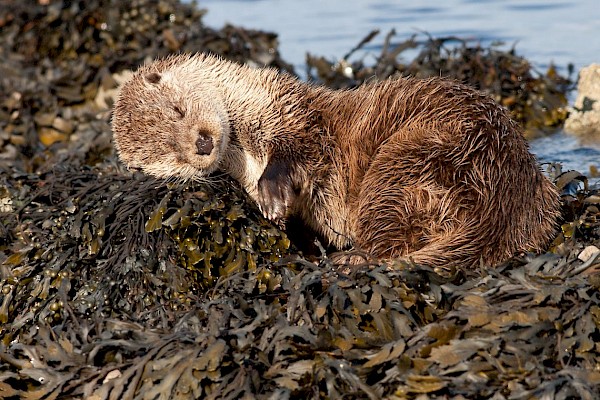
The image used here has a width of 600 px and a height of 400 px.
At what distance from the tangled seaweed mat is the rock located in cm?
225

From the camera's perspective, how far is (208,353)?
277cm

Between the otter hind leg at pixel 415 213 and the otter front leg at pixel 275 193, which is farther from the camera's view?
the otter front leg at pixel 275 193

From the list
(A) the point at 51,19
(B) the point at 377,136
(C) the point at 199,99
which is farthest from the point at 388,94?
(A) the point at 51,19

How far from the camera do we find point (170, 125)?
12.7 feet

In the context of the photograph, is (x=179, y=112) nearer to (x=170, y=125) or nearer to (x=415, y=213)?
(x=170, y=125)

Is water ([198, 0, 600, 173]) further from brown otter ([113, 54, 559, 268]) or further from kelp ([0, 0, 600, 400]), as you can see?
kelp ([0, 0, 600, 400])

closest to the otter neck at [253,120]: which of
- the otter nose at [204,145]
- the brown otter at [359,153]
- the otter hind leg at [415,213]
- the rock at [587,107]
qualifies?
the brown otter at [359,153]

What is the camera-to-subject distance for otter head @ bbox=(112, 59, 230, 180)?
376 cm

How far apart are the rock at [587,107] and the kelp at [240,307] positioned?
197 cm

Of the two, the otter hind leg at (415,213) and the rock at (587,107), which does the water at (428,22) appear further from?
the otter hind leg at (415,213)

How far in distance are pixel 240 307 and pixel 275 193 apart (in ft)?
2.59

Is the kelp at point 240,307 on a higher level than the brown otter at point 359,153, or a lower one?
lower

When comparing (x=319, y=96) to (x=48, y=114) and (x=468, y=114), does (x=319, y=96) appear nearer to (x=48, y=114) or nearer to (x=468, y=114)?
(x=468, y=114)

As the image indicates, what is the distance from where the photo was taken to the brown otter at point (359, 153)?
11.3 ft
